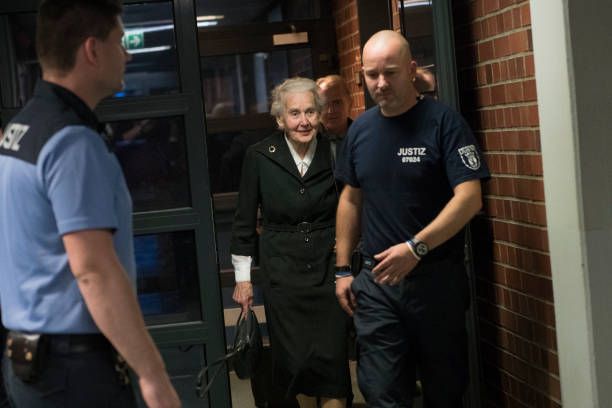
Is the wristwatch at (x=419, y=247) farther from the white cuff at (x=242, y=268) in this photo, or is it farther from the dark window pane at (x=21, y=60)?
the dark window pane at (x=21, y=60)

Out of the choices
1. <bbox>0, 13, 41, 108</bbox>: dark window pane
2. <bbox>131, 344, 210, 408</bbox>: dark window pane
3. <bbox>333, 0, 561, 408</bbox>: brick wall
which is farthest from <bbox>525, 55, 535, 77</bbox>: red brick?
<bbox>0, 13, 41, 108</bbox>: dark window pane

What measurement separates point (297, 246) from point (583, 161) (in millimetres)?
1517

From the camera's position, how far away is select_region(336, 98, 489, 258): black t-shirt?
3.03m

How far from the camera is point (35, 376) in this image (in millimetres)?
1830

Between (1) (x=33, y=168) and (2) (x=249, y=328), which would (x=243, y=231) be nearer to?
(2) (x=249, y=328)

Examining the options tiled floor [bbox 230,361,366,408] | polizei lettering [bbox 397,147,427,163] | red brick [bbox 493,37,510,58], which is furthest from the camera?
tiled floor [bbox 230,361,366,408]

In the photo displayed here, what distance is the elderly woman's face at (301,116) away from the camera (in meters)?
3.98

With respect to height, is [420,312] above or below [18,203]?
below

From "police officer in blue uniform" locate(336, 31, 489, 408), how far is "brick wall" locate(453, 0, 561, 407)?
25 cm

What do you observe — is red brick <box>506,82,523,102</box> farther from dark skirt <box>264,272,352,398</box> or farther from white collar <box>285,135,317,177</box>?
dark skirt <box>264,272,352,398</box>

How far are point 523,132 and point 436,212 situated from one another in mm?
436

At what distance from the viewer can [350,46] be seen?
618 centimetres

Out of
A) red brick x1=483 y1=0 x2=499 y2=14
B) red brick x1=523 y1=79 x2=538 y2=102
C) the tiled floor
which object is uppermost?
red brick x1=483 y1=0 x2=499 y2=14

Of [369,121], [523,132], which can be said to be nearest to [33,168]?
[369,121]
